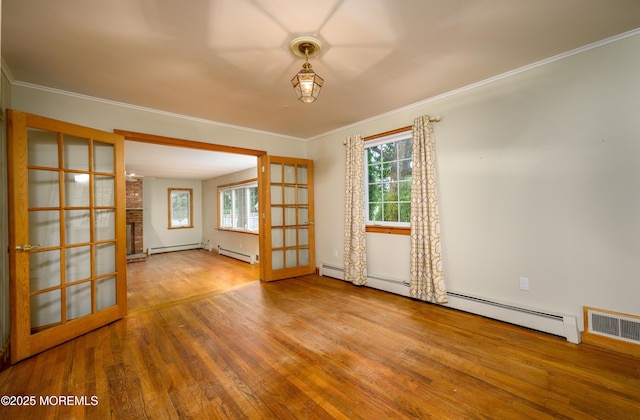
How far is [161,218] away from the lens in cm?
826

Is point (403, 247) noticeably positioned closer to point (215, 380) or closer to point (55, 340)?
point (215, 380)

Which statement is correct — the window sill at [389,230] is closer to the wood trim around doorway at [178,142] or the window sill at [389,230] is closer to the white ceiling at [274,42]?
the white ceiling at [274,42]

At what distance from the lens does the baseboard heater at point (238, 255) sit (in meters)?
6.20

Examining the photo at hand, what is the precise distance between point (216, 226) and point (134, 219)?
2217mm

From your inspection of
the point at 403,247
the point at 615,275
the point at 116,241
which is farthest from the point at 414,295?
the point at 116,241

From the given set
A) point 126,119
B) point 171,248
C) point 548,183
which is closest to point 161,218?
point 171,248

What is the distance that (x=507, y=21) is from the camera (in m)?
1.93

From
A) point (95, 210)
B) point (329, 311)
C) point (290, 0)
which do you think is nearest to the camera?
point (290, 0)

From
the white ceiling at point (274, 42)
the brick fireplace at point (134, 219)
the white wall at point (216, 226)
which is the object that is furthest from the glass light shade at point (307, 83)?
the brick fireplace at point (134, 219)

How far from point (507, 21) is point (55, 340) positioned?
4509mm

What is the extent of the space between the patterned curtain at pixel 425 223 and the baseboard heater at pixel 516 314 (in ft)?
0.52

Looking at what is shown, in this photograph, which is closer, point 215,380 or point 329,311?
point 215,380

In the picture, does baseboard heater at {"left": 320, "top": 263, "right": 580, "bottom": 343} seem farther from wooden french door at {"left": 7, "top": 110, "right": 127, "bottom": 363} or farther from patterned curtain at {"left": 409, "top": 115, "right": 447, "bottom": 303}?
wooden french door at {"left": 7, "top": 110, "right": 127, "bottom": 363}

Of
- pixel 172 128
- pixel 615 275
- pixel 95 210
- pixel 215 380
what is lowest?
pixel 215 380
